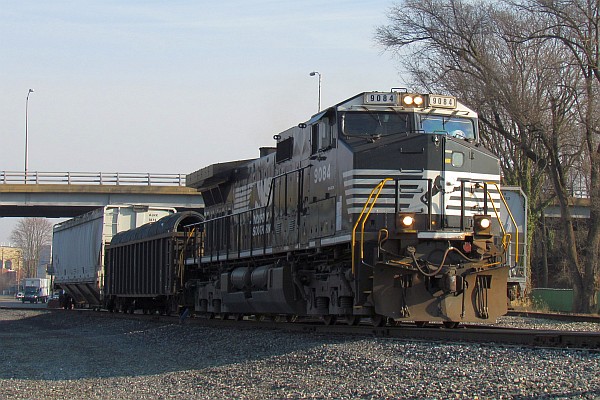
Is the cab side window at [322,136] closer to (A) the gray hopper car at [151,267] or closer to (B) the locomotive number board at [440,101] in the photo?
(B) the locomotive number board at [440,101]

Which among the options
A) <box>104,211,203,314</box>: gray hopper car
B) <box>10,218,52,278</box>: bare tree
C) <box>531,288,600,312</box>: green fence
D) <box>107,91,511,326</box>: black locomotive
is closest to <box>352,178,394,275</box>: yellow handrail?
<box>107,91,511,326</box>: black locomotive

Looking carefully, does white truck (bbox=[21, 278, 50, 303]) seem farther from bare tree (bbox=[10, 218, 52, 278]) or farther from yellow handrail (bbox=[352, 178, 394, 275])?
bare tree (bbox=[10, 218, 52, 278])

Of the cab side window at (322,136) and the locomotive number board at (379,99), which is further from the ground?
the locomotive number board at (379,99)

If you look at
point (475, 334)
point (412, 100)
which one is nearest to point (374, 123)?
point (412, 100)

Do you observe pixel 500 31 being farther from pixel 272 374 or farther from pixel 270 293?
pixel 272 374

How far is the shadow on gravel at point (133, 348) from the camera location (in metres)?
12.2

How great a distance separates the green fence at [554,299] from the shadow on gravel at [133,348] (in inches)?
654

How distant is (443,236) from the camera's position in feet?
41.6

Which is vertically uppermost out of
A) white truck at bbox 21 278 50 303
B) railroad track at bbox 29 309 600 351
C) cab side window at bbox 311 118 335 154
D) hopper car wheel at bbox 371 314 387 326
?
cab side window at bbox 311 118 335 154

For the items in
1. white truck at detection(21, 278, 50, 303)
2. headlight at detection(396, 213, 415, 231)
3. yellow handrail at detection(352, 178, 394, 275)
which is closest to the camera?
yellow handrail at detection(352, 178, 394, 275)

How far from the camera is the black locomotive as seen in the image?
12594 mm

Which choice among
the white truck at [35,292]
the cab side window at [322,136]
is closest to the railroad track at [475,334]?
the cab side window at [322,136]

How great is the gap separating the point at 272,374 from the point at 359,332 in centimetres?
313

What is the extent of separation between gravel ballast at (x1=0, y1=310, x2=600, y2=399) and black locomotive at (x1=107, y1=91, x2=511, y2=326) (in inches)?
32.3
